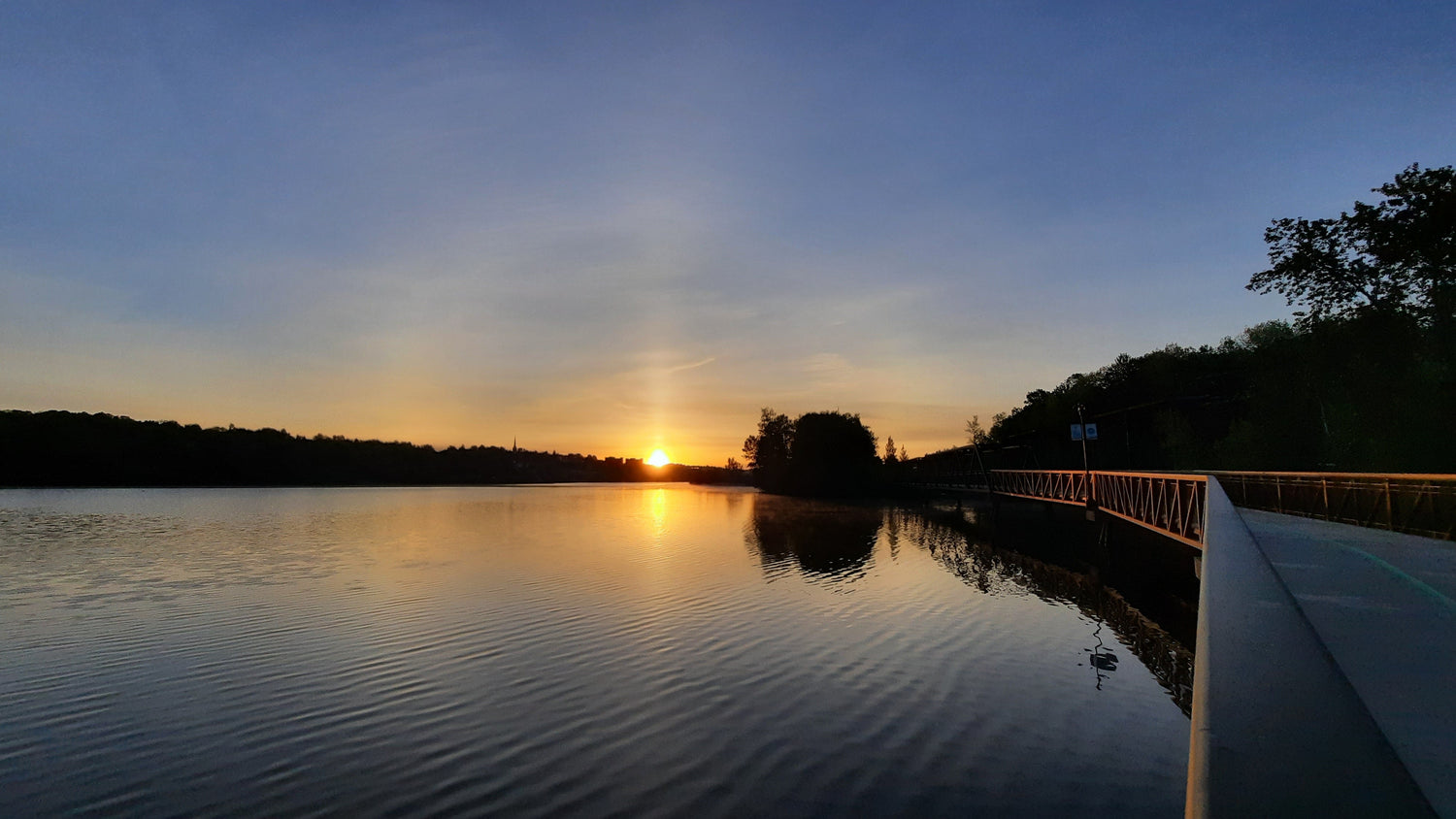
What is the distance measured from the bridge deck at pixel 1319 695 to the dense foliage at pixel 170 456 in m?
165

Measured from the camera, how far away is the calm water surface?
8.57 metres

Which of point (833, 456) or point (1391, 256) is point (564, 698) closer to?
point (1391, 256)

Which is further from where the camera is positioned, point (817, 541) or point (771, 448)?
point (771, 448)

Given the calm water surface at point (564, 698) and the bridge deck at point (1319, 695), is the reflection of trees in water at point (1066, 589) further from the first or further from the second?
the bridge deck at point (1319, 695)

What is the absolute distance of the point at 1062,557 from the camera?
35.0m

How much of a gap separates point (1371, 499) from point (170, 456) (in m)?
171

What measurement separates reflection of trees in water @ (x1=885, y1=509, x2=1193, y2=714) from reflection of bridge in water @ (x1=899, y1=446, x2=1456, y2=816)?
239cm

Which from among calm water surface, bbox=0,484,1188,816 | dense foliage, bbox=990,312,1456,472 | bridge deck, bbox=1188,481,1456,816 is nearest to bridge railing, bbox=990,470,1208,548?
calm water surface, bbox=0,484,1188,816

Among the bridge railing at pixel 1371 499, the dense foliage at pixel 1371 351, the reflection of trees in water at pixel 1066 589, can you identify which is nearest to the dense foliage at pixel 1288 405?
the dense foliage at pixel 1371 351

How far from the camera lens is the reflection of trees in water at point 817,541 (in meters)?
30.5

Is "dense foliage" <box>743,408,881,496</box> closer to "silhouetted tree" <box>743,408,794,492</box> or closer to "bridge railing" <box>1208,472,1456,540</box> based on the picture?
"silhouetted tree" <box>743,408,794,492</box>

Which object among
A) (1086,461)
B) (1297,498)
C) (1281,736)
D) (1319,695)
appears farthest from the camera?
(1086,461)

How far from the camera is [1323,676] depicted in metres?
3.24

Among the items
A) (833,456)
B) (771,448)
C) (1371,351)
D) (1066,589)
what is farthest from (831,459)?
(1066,589)
